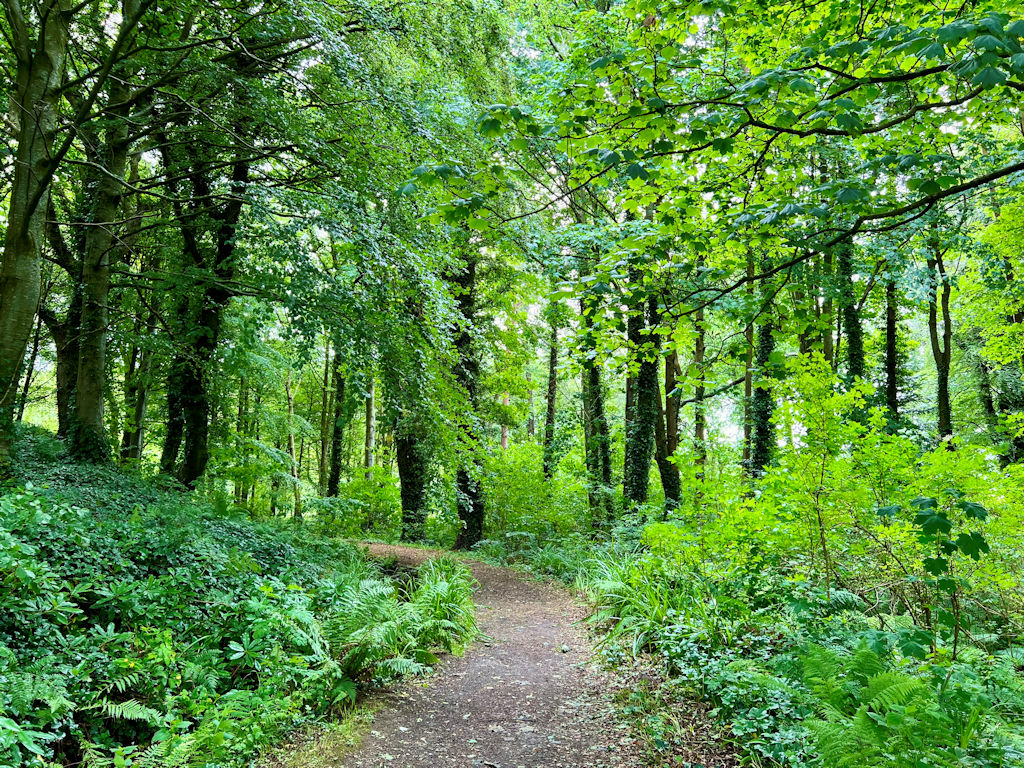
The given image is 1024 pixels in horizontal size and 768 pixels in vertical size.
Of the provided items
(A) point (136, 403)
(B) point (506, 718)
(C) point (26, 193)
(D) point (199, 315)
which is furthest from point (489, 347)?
(A) point (136, 403)

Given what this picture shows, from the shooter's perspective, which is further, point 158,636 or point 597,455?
point 597,455

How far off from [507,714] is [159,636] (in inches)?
113

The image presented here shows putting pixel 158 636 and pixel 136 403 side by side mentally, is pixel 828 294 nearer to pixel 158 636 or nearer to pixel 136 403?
pixel 158 636

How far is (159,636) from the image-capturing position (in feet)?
12.4

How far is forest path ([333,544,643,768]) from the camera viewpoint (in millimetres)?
4141

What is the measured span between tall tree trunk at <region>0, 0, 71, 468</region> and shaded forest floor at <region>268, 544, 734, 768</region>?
4369 millimetres

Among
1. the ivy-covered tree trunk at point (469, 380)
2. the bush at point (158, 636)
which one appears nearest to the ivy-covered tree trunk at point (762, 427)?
the ivy-covered tree trunk at point (469, 380)

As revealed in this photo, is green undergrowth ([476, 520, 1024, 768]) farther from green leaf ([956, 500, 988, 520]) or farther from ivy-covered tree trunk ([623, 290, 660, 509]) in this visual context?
ivy-covered tree trunk ([623, 290, 660, 509])

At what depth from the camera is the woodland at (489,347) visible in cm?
342

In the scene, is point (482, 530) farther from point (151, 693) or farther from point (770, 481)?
point (151, 693)

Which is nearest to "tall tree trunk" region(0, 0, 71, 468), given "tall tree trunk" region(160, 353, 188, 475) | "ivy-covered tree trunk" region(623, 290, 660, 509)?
"tall tree trunk" region(160, 353, 188, 475)

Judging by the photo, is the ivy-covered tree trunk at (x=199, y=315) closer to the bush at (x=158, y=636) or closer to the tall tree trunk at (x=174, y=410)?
the tall tree trunk at (x=174, y=410)

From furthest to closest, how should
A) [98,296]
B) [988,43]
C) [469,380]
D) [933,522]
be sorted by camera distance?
[469,380] < [98,296] < [933,522] < [988,43]

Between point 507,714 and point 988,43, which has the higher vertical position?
point 988,43
